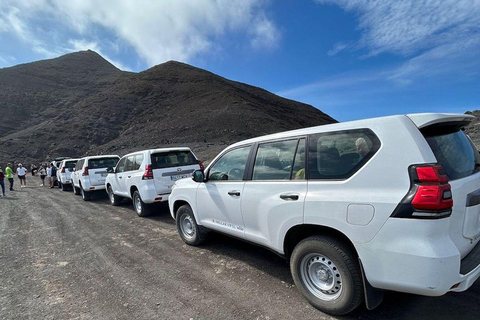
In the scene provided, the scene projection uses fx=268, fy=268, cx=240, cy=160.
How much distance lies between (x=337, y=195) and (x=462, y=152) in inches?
51.8

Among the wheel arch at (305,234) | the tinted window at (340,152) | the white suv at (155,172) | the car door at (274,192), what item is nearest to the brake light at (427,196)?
the tinted window at (340,152)

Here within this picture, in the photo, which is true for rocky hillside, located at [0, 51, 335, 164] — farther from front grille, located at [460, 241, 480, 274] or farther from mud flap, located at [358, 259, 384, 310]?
front grille, located at [460, 241, 480, 274]

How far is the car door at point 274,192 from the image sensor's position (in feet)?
9.68

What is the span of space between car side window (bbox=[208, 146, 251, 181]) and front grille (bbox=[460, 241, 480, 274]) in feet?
8.13

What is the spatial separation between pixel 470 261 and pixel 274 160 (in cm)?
209

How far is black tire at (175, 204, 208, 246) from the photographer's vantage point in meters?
4.72

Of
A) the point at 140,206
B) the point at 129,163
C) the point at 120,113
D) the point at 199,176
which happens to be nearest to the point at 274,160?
the point at 199,176

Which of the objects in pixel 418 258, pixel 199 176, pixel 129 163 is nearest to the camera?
pixel 418 258

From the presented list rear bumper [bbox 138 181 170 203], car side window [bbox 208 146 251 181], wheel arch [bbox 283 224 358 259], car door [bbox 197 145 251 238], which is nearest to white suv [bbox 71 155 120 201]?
rear bumper [bbox 138 181 170 203]

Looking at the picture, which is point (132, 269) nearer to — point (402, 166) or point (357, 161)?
point (357, 161)

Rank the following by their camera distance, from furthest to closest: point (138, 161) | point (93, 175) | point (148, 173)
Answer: point (93, 175) < point (138, 161) < point (148, 173)

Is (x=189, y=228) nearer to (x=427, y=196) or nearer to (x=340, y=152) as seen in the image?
(x=340, y=152)

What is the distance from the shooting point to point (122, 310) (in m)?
3.11

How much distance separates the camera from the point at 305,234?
118 inches
